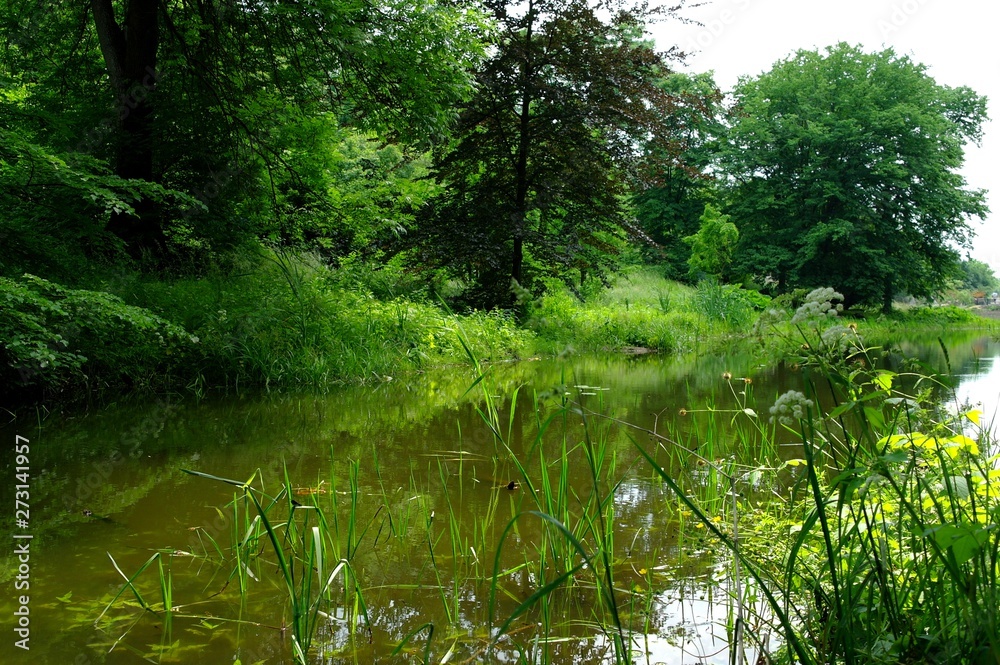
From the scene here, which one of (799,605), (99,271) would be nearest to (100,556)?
(799,605)

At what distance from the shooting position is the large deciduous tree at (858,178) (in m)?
25.5

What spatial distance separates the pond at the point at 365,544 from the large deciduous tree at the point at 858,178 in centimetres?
2474

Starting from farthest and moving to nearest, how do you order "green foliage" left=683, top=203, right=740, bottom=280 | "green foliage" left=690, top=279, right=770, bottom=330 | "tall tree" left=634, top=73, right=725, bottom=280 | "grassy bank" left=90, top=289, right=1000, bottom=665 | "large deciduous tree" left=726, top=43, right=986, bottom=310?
"tall tree" left=634, top=73, right=725, bottom=280 < "large deciduous tree" left=726, top=43, right=986, bottom=310 < "green foliage" left=683, top=203, right=740, bottom=280 < "green foliage" left=690, top=279, right=770, bottom=330 < "grassy bank" left=90, top=289, right=1000, bottom=665

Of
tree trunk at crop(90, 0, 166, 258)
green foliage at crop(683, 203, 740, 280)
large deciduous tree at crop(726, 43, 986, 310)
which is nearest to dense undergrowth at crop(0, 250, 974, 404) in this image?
tree trunk at crop(90, 0, 166, 258)

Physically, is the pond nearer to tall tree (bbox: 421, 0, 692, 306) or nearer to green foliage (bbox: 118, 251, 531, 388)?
green foliage (bbox: 118, 251, 531, 388)

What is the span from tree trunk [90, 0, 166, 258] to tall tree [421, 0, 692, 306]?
14.2 feet

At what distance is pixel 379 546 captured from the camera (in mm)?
2322

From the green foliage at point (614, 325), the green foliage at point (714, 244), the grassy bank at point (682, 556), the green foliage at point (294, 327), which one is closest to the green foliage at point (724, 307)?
the green foliage at point (614, 325)

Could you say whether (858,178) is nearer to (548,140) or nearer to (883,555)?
(548,140)

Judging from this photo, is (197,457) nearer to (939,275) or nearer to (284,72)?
(284,72)

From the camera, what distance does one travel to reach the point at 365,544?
235 centimetres

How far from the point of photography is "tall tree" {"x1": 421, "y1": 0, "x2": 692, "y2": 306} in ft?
34.7

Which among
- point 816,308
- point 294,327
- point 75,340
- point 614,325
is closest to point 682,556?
point 816,308

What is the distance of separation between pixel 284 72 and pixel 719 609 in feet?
25.6
